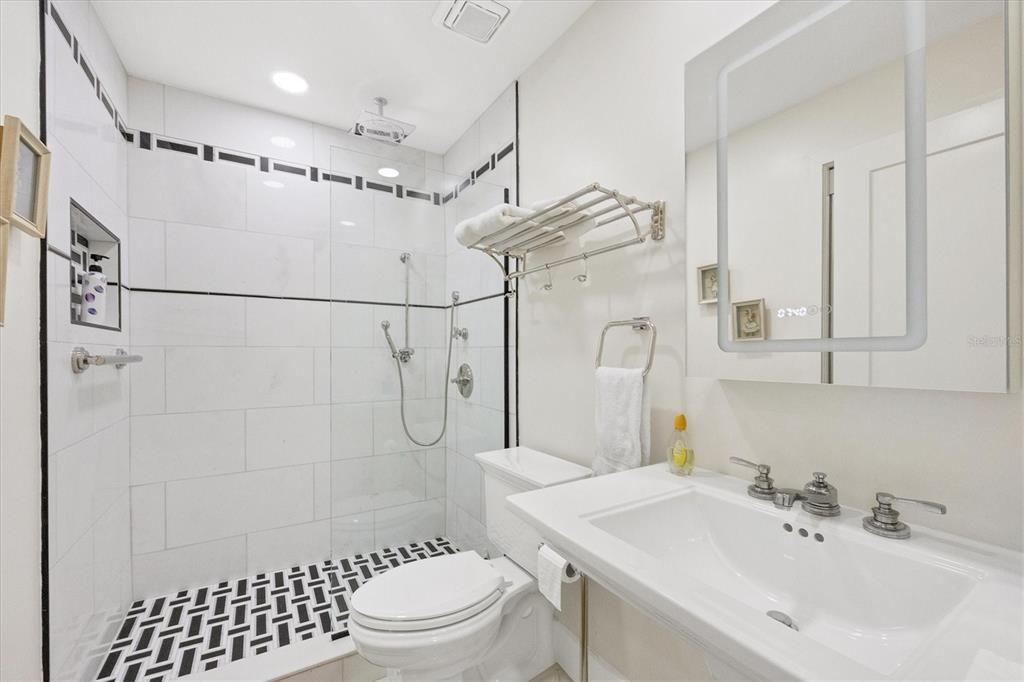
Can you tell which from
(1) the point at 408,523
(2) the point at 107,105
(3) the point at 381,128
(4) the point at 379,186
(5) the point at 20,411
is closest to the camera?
(5) the point at 20,411

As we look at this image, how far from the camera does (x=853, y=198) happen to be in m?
0.88

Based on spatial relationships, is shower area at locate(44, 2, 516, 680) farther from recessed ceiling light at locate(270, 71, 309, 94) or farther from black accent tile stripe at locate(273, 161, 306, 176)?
recessed ceiling light at locate(270, 71, 309, 94)

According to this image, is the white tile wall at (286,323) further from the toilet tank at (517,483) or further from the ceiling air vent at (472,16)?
the ceiling air vent at (472,16)

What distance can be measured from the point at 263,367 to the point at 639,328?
1.92 m

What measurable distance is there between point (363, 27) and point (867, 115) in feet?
5.77

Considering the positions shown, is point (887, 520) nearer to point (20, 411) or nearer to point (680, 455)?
point (680, 455)

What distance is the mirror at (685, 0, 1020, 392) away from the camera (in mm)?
736

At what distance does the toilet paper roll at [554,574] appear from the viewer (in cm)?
123

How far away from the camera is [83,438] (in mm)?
1499

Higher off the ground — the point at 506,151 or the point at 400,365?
the point at 506,151

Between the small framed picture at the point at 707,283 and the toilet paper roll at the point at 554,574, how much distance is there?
0.80 metres

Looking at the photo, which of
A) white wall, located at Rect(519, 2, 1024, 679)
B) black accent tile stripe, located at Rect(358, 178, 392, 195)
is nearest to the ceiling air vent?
white wall, located at Rect(519, 2, 1024, 679)

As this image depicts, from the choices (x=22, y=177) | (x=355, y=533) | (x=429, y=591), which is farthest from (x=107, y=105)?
(x=429, y=591)

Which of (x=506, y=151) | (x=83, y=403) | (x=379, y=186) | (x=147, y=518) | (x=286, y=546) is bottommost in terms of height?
(x=286, y=546)
